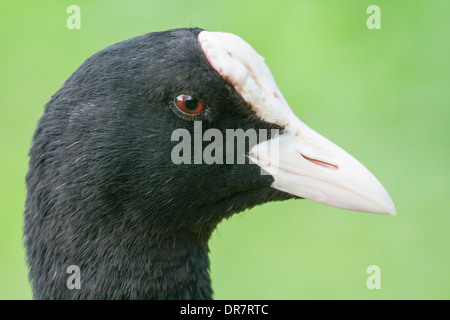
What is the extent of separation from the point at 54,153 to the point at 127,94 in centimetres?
56

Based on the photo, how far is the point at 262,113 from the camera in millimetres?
Result: 4812

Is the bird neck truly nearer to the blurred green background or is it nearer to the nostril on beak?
the nostril on beak

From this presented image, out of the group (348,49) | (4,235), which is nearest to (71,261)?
(4,235)

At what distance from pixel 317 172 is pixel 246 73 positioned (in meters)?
0.69

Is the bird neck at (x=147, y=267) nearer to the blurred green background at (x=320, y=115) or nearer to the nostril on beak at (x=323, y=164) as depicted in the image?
the nostril on beak at (x=323, y=164)

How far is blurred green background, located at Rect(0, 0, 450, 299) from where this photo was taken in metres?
9.56

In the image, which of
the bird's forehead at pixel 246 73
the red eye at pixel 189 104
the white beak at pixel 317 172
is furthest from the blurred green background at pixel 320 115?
the red eye at pixel 189 104

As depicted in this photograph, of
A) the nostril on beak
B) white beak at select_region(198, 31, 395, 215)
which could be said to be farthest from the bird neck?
the nostril on beak

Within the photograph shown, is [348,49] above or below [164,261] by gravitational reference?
above

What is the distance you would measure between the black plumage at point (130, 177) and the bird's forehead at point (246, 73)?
4 cm

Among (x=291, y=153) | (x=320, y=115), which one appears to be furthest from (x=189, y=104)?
(x=320, y=115)

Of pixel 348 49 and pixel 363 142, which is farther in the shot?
pixel 348 49
